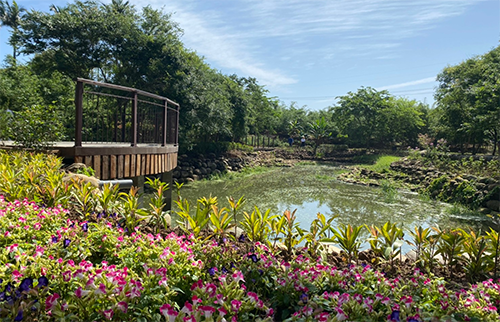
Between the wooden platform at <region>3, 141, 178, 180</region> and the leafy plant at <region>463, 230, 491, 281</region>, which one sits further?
the wooden platform at <region>3, 141, 178, 180</region>

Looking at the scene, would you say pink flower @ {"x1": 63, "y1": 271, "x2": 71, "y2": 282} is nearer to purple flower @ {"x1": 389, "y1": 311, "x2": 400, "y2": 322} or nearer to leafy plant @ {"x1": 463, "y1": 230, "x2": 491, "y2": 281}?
purple flower @ {"x1": 389, "y1": 311, "x2": 400, "y2": 322}

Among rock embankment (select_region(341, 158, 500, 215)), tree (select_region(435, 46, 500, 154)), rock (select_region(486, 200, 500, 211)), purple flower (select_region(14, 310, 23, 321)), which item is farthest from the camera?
tree (select_region(435, 46, 500, 154))

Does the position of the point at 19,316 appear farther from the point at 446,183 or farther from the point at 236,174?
the point at 236,174

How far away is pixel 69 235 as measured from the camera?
2152 millimetres

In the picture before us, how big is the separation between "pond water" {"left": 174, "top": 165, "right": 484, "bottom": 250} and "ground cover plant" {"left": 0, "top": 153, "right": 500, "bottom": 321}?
3764mm

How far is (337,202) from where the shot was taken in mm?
9633

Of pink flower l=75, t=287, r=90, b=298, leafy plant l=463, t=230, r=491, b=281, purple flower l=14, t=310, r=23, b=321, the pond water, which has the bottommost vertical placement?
the pond water

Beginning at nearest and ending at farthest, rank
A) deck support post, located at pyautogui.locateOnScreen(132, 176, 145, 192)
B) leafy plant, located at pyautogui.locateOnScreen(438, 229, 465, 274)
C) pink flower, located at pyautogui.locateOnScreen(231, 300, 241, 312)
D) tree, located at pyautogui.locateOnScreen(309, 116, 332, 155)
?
pink flower, located at pyautogui.locateOnScreen(231, 300, 241, 312) < leafy plant, located at pyautogui.locateOnScreen(438, 229, 465, 274) < deck support post, located at pyautogui.locateOnScreen(132, 176, 145, 192) < tree, located at pyautogui.locateOnScreen(309, 116, 332, 155)

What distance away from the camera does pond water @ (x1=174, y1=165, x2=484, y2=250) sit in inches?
298

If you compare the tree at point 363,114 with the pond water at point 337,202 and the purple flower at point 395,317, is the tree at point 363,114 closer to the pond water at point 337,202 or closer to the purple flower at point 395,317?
the pond water at point 337,202

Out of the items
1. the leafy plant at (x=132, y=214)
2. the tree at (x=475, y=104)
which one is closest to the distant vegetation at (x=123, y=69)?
the tree at (x=475, y=104)

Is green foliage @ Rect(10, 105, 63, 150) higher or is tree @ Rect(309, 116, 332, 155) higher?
tree @ Rect(309, 116, 332, 155)

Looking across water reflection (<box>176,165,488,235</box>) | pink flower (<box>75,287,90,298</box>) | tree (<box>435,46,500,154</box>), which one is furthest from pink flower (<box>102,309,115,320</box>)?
tree (<box>435,46,500,154</box>)

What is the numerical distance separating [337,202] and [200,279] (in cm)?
843
